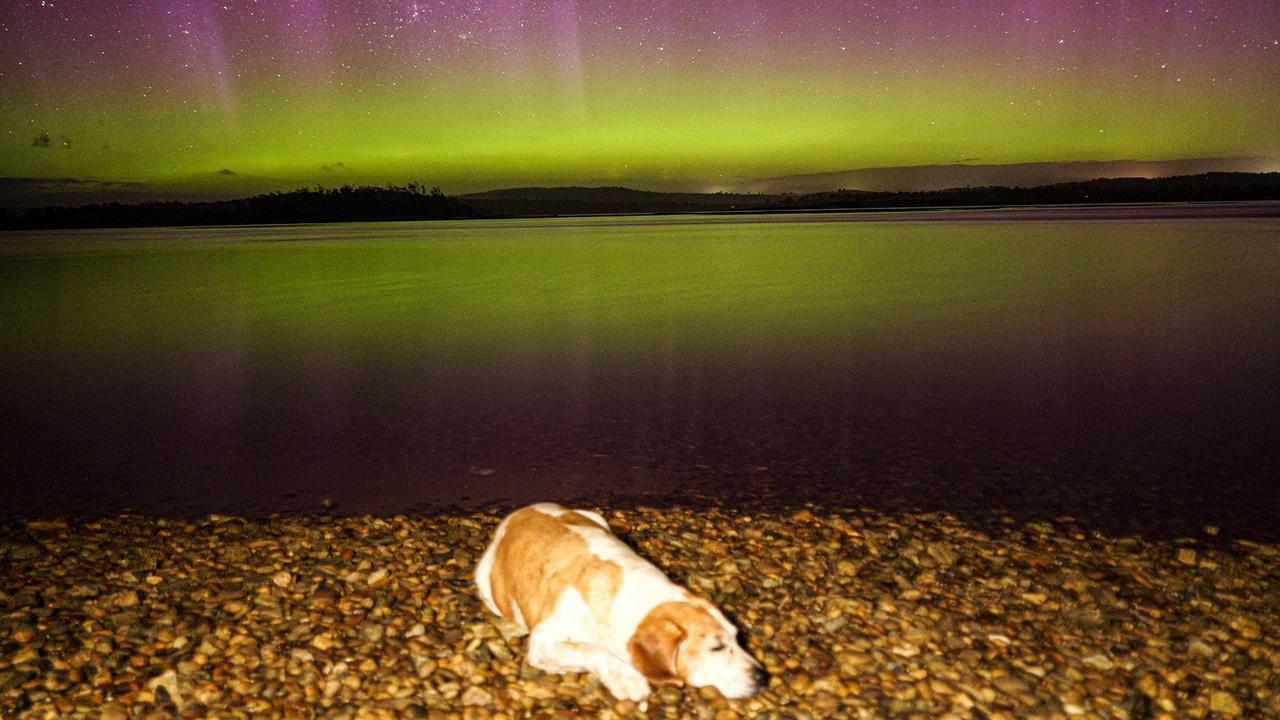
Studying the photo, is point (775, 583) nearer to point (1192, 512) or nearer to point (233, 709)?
point (233, 709)

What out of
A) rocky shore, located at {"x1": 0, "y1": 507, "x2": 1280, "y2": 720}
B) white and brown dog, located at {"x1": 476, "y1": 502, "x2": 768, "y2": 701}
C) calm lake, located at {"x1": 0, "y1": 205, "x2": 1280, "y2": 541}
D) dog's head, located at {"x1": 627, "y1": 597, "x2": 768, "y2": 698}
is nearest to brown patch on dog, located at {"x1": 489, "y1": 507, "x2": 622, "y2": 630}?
white and brown dog, located at {"x1": 476, "y1": 502, "x2": 768, "y2": 701}

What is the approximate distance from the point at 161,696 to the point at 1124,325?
89.8 feet

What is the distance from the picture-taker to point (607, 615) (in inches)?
219

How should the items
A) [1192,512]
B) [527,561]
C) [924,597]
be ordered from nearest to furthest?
[527,561] < [924,597] < [1192,512]

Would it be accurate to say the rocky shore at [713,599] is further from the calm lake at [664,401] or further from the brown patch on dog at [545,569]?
the calm lake at [664,401]

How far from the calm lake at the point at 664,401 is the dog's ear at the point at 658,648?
16.2 feet

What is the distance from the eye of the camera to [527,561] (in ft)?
20.5

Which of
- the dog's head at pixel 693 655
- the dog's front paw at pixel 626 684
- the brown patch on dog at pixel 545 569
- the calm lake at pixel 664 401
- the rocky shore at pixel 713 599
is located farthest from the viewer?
the calm lake at pixel 664 401

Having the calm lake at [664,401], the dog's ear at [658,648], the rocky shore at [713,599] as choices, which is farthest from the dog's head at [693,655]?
the calm lake at [664,401]

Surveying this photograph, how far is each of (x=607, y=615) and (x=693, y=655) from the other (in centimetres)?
69

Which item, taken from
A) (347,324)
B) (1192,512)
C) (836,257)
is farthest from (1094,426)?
(836,257)

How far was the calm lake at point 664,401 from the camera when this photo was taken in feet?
34.8

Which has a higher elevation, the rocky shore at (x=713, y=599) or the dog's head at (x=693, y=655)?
the dog's head at (x=693, y=655)

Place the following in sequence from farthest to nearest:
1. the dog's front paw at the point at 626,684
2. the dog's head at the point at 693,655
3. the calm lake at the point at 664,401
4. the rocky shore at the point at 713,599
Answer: the calm lake at the point at 664,401 → the rocky shore at the point at 713,599 → the dog's front paw at the point at 626,684 → the dog's head at the point at 693,655
